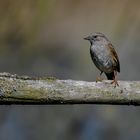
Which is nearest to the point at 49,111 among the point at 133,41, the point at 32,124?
the point at 32,124

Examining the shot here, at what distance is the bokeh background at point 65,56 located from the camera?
728cm

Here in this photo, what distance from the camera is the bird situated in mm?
5758

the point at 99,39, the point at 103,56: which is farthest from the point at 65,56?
the point at 103,56

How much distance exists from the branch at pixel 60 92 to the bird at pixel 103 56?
2.22 m

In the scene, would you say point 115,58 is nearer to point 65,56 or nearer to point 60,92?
point 60,92

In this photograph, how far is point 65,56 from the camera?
9930 millimetres

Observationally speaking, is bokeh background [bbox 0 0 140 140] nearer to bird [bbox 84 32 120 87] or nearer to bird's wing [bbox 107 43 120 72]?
bird [bbox 84 32 120 87]

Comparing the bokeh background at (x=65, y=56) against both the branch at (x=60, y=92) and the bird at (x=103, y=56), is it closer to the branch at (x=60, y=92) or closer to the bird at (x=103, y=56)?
the bird at (x=103, y=56)

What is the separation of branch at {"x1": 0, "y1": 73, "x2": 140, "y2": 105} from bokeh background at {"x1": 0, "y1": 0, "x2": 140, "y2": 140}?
88.9 inches

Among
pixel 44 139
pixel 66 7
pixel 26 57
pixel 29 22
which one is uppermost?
pixel 66 7

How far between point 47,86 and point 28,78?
105mm

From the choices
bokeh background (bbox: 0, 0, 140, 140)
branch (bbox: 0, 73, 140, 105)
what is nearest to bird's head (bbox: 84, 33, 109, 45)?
bokeh background (bbox: 0, 0, 140, 140)

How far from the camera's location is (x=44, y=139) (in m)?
7.12

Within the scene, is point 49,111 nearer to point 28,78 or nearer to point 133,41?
point 133,41
